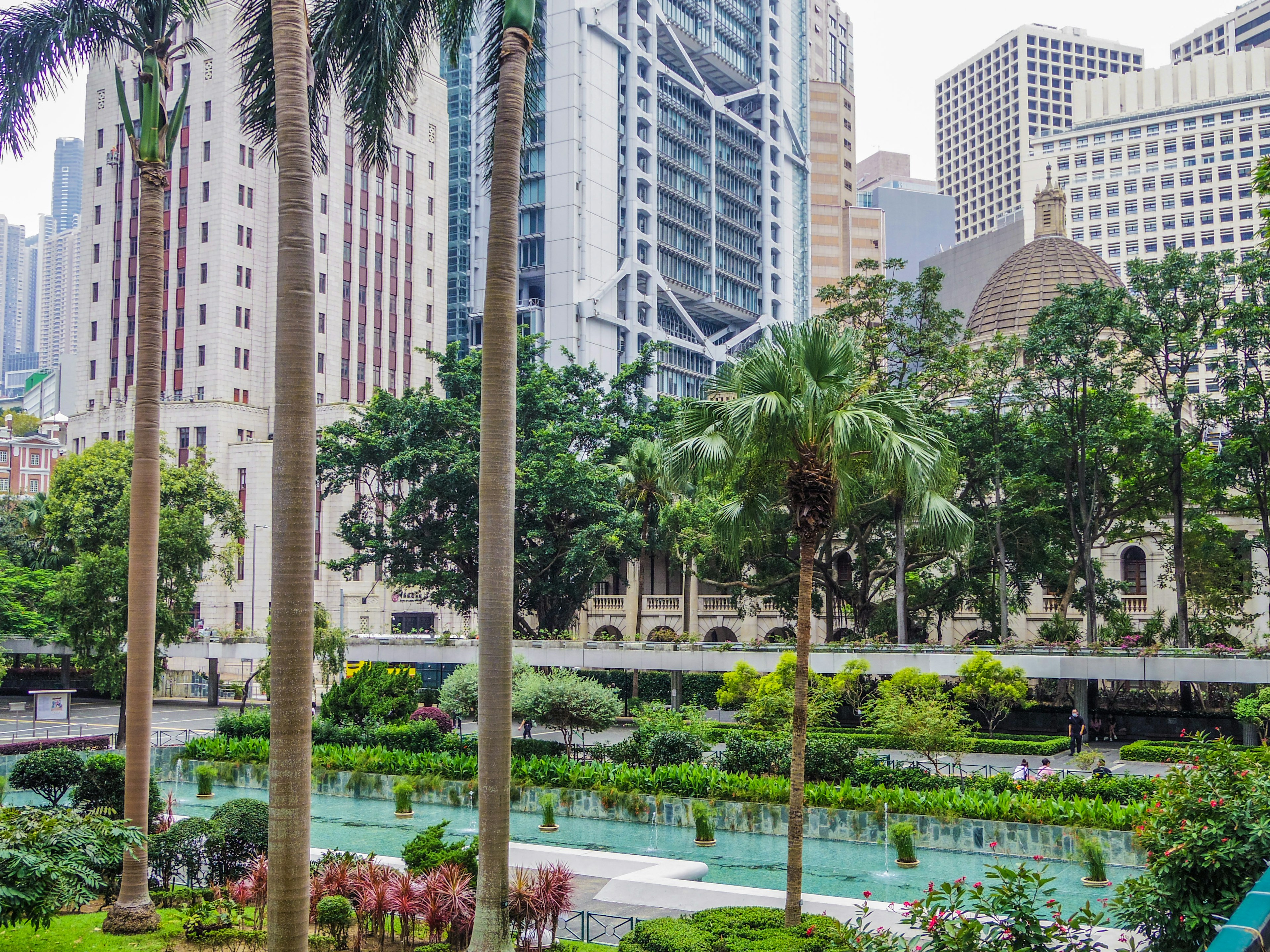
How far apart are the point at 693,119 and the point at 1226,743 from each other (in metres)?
121

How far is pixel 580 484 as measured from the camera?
170 ft

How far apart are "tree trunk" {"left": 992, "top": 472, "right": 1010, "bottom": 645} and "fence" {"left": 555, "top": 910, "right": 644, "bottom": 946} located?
31822mm

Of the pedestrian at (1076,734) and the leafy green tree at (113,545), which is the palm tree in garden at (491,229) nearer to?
the leafy green tree at (113,545)

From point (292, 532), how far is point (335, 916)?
24.1ft

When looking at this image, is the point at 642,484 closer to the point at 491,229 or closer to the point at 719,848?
the point at 719,848

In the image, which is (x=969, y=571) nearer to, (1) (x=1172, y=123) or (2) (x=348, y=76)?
Result: (2) (x=348, y=76)

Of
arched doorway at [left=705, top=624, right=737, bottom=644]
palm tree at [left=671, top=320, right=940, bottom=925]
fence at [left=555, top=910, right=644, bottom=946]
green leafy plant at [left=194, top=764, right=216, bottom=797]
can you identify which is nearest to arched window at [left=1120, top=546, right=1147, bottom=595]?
arched doorway at [left=705, top=624, right=737, bottom=644]

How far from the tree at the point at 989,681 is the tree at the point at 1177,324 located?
8.96 meters

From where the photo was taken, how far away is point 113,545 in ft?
154

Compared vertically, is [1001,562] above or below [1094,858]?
above

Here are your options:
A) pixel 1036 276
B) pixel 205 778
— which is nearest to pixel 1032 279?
pixel 1036 276

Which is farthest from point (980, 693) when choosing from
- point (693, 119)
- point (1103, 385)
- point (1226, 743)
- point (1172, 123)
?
point (1172, 123)

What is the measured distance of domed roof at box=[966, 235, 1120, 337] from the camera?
3474 inches

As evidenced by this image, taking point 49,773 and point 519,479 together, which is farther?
point 519,479
